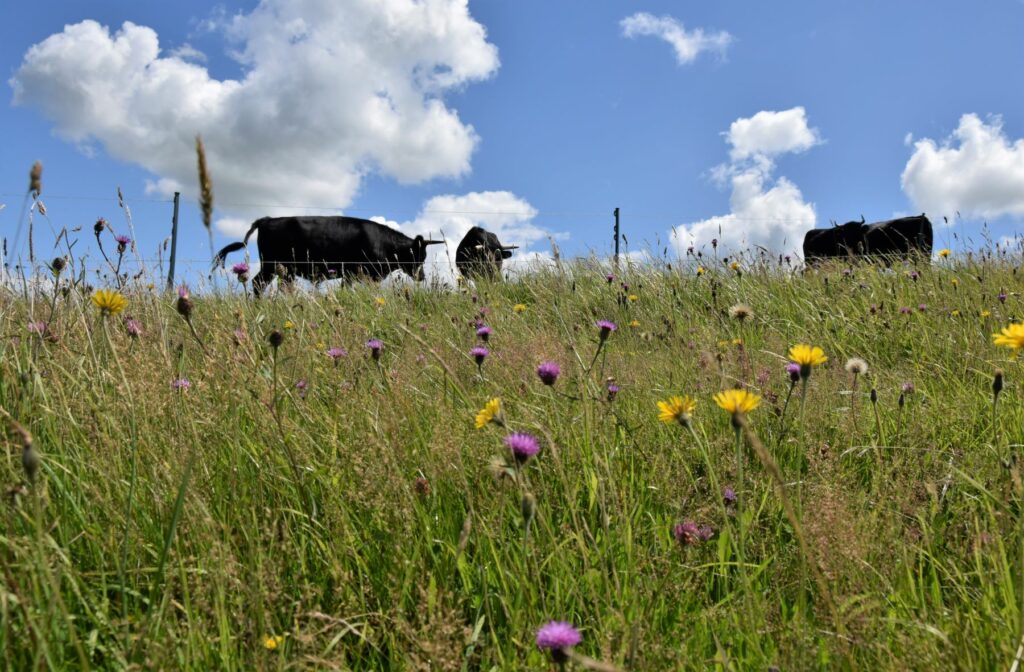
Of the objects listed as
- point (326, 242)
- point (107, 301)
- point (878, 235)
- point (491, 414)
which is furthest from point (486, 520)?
point (878, 235)

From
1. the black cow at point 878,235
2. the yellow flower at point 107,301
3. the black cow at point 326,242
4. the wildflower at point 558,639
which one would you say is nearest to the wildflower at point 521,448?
the wildflower at point 558,639

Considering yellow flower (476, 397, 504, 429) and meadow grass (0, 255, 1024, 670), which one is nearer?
meadow grass (0, 255, 1024, 670)

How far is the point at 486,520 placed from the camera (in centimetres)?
143

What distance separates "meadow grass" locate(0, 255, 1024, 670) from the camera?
43.6 inches

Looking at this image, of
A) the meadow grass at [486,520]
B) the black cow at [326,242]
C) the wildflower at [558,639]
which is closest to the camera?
the wildflower at [558,639]

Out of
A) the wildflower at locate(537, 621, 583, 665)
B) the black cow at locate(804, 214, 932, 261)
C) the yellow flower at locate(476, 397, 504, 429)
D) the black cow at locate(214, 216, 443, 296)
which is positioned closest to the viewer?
the wildflower at locate(537, 621, 583, 665)

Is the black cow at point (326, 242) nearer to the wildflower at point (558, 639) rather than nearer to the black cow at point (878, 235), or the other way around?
the black cow at point (878, 235)

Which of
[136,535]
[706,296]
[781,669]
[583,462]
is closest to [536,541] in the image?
[583,462]

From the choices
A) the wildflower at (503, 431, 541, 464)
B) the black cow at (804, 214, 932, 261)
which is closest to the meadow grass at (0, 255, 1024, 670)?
the wildflower at (503, 431, 541, 464)

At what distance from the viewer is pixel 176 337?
123 inches

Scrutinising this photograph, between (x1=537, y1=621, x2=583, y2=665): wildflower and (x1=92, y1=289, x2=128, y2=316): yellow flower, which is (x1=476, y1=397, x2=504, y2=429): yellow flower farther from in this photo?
(x1=92, y1=289, x2=128, y2=316): yellow flower

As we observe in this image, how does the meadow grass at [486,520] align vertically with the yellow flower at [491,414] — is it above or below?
below

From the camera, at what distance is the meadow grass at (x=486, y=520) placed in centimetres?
111

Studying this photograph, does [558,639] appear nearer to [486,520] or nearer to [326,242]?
[486,520]
